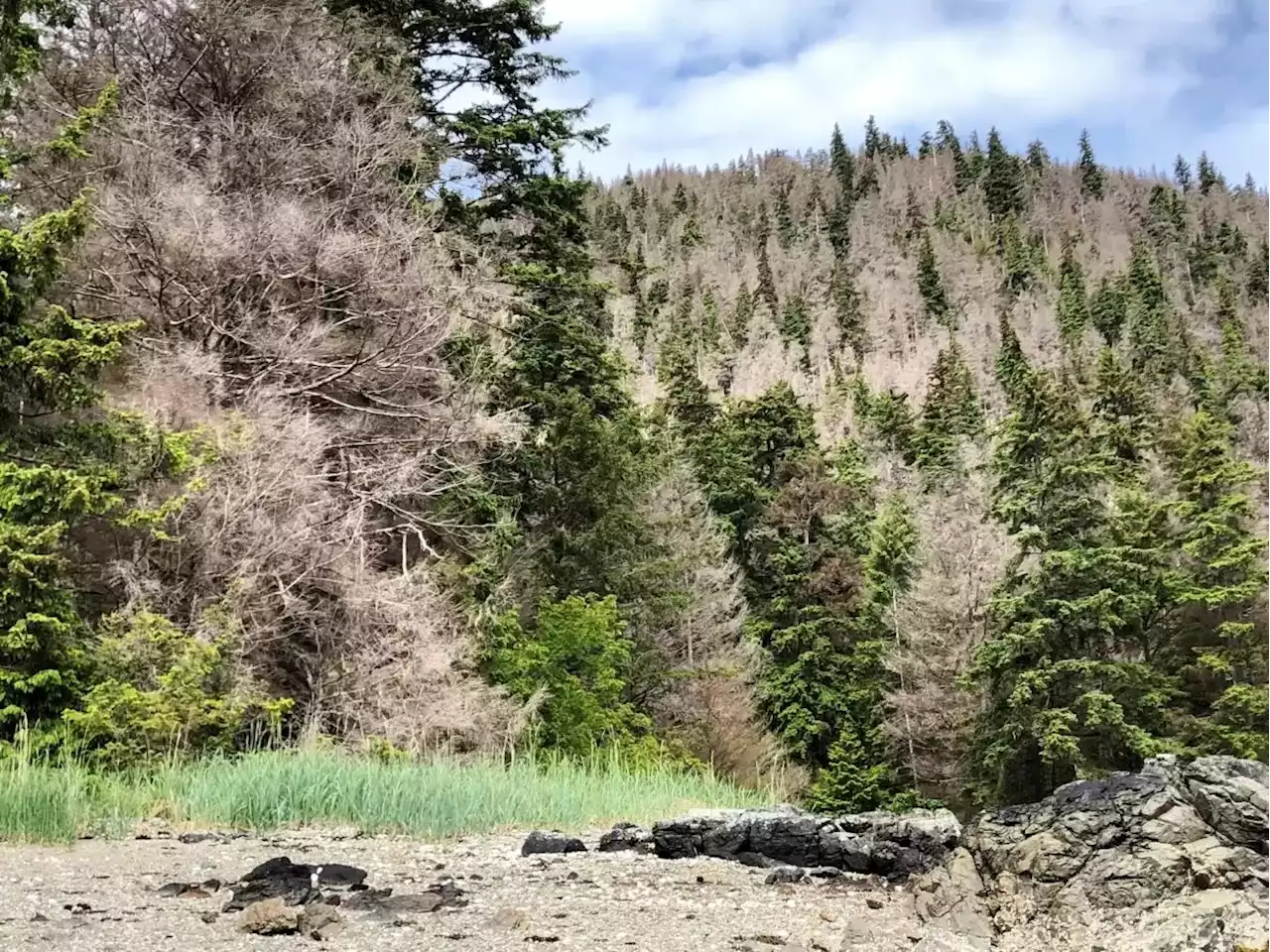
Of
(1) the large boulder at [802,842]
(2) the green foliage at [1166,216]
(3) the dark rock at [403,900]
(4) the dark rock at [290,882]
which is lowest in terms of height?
(1) the large boulder at [802,842]

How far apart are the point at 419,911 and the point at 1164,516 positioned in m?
31.4

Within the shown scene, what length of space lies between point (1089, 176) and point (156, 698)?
581 ft

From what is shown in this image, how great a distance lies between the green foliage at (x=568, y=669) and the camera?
16.8 metres

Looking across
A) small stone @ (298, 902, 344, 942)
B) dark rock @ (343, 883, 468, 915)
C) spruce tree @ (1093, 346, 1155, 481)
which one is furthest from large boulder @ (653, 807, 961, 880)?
spruce tree @ (1093, 346, 1155, 481)

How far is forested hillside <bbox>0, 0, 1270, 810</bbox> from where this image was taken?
34.8 feet

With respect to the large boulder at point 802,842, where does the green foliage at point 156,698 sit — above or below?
above

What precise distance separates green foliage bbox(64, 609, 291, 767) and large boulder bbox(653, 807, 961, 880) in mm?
4683

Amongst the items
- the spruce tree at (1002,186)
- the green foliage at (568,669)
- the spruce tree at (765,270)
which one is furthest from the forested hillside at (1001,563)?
the spruce tree at (1002,186)

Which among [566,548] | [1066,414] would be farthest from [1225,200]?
[566,548]

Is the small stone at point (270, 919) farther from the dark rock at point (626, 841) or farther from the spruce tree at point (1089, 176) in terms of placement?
the spruce tree at point (1089, 176)

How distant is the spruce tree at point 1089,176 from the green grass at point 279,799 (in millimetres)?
170629

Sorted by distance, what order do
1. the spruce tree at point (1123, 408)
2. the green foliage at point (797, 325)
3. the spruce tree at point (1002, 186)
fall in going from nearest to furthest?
the spruce tree at point (1123, 408), the green foliage at point (797, 325), the spruce tree at point (1002, 186)

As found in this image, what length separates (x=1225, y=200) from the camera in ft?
520

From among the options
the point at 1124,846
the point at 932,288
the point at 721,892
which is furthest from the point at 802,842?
the point at 932,288
